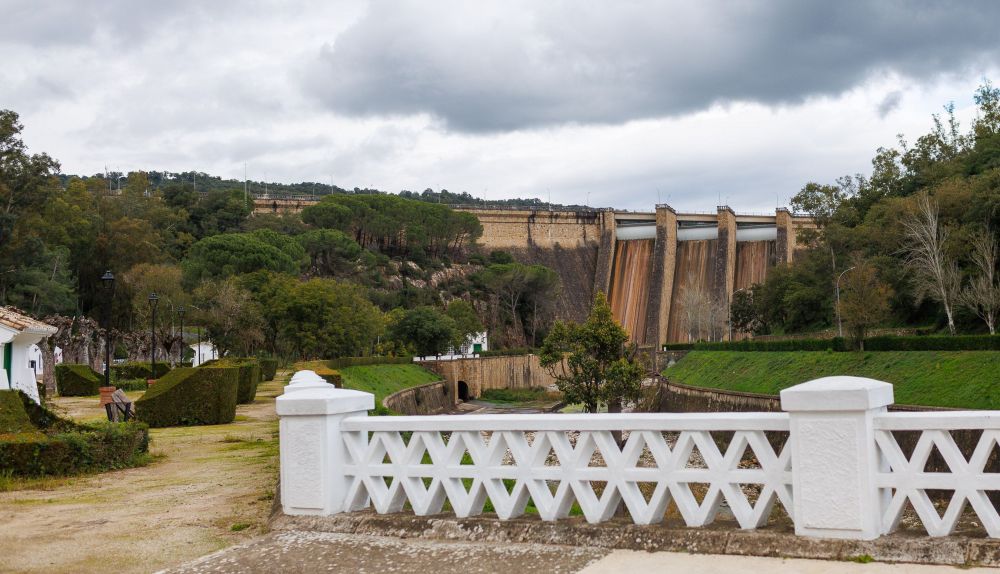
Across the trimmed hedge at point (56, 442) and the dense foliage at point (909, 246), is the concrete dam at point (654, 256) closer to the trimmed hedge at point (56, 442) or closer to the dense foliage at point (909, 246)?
the dense foliage at point (909, 246)

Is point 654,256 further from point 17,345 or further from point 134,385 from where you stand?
point 17,345

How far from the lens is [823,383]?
18.0 feet

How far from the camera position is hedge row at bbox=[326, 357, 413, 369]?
44.8 m

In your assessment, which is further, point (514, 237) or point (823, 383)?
point (514, 237)

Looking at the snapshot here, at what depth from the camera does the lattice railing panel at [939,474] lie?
511cm

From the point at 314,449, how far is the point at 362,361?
143ft

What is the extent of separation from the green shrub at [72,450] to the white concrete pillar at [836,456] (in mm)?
9737

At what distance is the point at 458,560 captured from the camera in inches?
230

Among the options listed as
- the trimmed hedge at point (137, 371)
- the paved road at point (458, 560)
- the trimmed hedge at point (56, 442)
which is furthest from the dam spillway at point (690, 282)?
the paved road at point (458, 560)

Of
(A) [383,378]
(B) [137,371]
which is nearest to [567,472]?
(B) [137,371]

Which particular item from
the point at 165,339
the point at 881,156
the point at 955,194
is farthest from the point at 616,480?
the point at 881,156

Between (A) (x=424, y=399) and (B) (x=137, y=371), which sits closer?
(B) (x=137, y=371)

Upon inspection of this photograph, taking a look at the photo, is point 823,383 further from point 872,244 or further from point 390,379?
point 872,244

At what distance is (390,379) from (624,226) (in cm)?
5931
